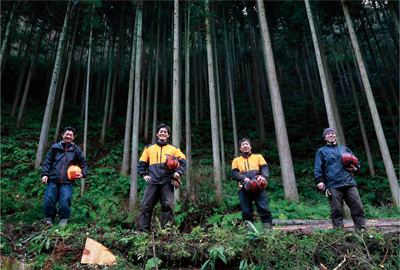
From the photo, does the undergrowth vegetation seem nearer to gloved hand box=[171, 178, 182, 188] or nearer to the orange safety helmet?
gloved hand box=[171, 178, 182, 188]

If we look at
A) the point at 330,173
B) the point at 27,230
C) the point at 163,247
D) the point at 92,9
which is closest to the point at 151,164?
the point at 163,247

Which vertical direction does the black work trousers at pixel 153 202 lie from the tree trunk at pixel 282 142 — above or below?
below

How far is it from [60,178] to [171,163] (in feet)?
7.81

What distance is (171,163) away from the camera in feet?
12.2

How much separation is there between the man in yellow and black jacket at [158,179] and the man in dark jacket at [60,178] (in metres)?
1.63

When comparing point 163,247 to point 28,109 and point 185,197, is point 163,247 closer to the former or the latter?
point 185,197

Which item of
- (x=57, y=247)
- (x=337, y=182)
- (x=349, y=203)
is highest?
(x=337, y=182)

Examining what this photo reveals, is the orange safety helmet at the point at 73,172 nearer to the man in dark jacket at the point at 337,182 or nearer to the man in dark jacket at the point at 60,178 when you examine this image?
the man in dark jacket at the point at 60,178

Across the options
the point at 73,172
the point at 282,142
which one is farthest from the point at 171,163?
the point at 282,142

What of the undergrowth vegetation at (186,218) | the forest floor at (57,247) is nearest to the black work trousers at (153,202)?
the undergrowth vegetation at (186,218)

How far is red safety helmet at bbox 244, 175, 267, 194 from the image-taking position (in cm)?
360

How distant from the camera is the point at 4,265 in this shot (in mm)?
2363

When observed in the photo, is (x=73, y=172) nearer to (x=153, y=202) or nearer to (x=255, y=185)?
(x=153, y=202)

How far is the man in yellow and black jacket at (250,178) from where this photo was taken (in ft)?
12.2
